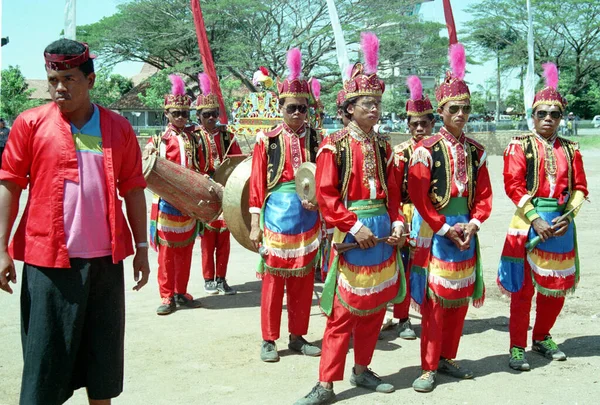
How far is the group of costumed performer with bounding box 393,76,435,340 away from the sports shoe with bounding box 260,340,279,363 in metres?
1.27

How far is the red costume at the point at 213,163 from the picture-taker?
753 centimetres

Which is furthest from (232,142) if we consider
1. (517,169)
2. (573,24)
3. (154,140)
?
(573,24)

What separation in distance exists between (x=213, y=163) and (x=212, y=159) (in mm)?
43

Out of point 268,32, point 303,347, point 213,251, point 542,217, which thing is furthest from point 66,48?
point 268,32

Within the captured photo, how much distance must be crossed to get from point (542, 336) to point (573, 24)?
134 feet

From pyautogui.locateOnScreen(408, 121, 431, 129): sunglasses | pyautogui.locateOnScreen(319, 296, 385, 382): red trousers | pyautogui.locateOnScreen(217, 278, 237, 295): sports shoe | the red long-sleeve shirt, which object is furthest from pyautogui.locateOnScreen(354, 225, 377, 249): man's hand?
pyautogui.locateOnScreen(217, 278, 237, 295): sports shoe

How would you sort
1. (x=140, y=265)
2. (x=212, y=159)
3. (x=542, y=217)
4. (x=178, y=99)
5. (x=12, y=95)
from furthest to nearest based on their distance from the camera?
(x=12, y=95), (x=212, y=159), (x=178, y=99), (x=542, y=217), (x=140, y=265)

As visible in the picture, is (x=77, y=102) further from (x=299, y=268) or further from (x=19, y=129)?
(x=299, y=268)

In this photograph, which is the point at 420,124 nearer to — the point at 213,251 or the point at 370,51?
A: the point at 370,51

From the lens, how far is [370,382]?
4.86m

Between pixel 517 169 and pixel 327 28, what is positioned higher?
pixel 327 28

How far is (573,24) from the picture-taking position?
138 ft

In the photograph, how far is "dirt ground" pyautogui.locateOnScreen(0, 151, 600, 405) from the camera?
15.6 ft

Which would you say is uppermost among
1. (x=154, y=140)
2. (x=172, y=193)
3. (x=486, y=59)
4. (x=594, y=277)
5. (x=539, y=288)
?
(x=486, y=59)
